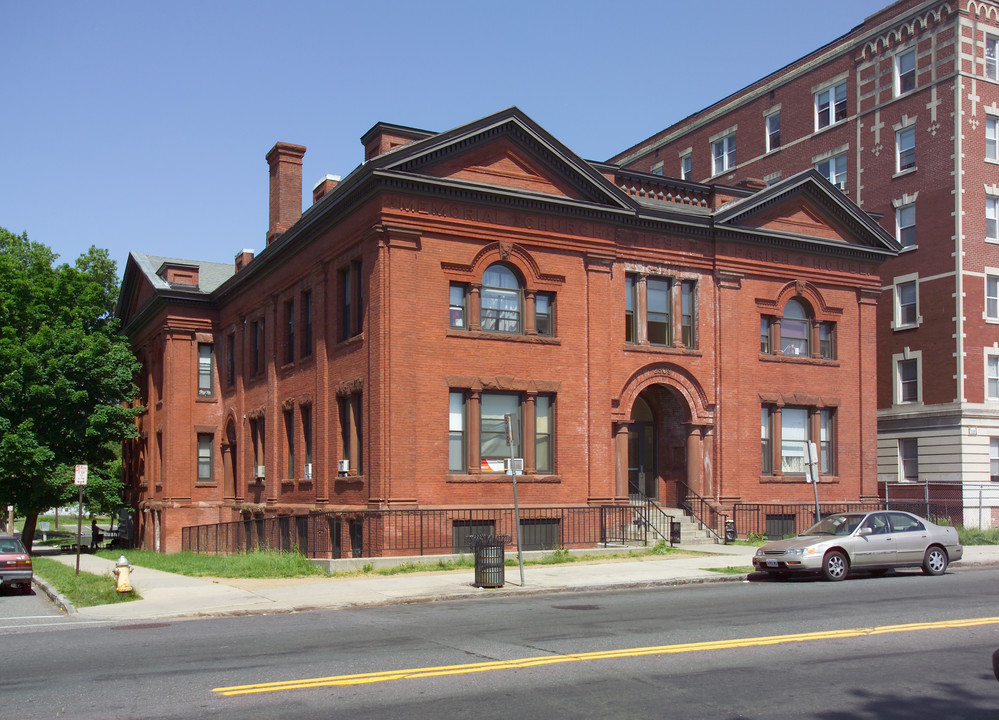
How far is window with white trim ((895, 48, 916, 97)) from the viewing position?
43.1m

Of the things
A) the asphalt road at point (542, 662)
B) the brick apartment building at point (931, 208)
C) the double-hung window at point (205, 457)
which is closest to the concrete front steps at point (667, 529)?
the asphalt road at point (542, 662)

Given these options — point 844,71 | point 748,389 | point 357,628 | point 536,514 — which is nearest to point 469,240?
point 536,514

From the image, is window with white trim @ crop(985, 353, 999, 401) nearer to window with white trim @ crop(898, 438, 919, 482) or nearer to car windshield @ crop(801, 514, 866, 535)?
window with white trim @ crop(898, 438, 919, 482)

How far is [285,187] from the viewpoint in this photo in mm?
39156

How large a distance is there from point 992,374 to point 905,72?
13.5 metres

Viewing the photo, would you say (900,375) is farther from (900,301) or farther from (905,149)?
(905,149)

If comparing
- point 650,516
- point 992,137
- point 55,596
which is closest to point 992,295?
point 992,137

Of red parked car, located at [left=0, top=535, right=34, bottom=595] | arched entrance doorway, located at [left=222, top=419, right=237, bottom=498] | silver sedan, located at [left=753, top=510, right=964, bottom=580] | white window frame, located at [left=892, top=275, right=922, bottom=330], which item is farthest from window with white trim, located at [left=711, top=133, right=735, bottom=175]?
red parked car, located at [left=0, top=535, right=34, bottom=595]

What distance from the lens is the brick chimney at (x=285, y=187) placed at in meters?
38.8

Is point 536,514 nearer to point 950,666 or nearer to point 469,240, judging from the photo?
point 469,240

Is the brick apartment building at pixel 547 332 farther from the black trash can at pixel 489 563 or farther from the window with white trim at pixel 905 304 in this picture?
the window with white trim at pixel 905 304

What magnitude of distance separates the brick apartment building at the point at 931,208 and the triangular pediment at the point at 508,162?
15.1 meters

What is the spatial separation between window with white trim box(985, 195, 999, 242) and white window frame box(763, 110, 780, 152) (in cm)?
1220

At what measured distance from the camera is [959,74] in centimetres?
4062
